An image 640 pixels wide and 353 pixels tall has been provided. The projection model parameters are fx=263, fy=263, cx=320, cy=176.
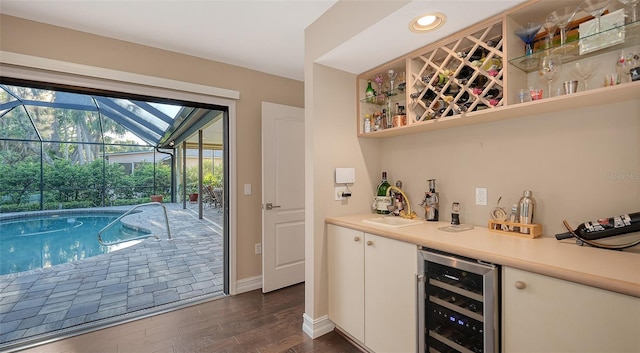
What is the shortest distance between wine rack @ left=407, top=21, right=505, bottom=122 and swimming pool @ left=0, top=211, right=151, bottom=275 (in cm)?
513

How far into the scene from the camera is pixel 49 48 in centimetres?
202

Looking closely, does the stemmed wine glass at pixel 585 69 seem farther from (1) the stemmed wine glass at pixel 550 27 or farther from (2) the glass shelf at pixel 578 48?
(1) the stemmed wine glass at pixel 550 27

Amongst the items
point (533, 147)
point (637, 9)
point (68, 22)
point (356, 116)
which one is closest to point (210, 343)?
point (356, 116)

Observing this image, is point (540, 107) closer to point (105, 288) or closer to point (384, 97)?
point (384, 97)

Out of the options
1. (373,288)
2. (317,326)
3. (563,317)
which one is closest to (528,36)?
(563,317)

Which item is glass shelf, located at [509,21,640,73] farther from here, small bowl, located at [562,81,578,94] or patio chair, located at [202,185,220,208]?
patio chair, located at [202,185,220,208]

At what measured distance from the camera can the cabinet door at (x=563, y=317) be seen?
84 centimetres

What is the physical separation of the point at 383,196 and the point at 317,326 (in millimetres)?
1166

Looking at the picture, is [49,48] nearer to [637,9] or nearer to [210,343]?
[210,343]

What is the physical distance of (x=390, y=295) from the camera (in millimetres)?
1608

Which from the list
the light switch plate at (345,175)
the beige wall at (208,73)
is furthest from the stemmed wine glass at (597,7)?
the beige wall at (208,73)

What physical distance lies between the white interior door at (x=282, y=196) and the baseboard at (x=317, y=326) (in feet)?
2.74

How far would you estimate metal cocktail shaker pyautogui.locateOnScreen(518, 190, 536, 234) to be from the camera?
57.0 inches

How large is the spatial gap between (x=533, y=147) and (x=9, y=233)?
8600mm
